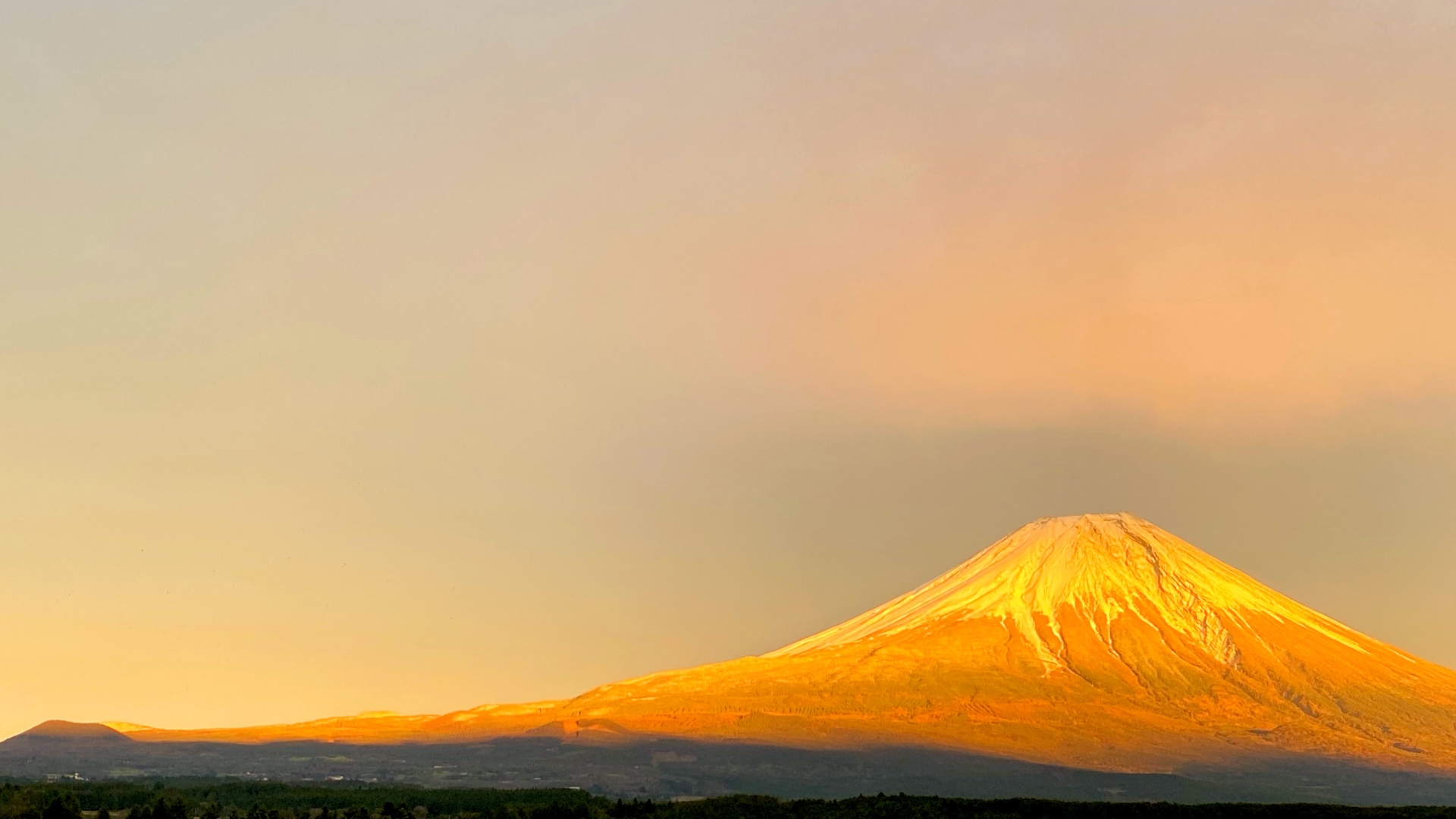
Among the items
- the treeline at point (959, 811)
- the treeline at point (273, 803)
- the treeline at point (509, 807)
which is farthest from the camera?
the treeline at point (959, 811)

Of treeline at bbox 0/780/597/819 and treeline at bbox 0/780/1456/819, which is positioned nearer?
treeline at bbox 0/780/597/819

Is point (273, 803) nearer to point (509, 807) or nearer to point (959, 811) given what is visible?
Result: point (509, 807)

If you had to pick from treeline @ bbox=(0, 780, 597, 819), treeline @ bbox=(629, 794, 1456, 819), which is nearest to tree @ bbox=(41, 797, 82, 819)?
treeline @ bbox=(0, 780, 597, 819)

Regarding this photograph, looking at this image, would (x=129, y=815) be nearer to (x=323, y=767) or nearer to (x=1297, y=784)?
(x=323, y=767)

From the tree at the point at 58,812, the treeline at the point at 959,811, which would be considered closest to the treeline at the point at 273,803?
the tree at the point at 58,812

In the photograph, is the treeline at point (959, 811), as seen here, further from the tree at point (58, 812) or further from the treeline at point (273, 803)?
the tree at point (58, 812)

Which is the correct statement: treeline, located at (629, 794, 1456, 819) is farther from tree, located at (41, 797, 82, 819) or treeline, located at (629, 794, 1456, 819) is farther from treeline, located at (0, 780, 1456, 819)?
tree, located at (41, 797, 82, 819)

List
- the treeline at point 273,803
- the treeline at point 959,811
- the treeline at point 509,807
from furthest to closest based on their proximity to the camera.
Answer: the treeline at point 959,811 < the treeline at point 509,807 < the treeline at point 273,803

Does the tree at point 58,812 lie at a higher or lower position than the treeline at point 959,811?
lower

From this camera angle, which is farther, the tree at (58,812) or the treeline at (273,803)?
the treeline at (273,803)
